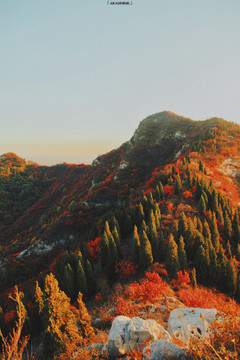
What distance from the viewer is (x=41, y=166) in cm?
15462

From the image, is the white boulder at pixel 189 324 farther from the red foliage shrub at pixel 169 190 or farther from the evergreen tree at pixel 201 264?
the red foliage shrub at pixel 169 190

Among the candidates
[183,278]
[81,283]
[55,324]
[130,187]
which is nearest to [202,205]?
[183,278]

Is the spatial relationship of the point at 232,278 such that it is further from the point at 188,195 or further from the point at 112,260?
the point at 188,195

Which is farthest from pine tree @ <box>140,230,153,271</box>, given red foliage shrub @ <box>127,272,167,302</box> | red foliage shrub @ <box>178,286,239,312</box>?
red foliage shrub @ <box>178,286,239,312</box>

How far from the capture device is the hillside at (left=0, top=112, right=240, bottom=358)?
78.0ft

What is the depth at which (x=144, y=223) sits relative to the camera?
28.6 m

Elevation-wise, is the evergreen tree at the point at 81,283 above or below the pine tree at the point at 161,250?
below

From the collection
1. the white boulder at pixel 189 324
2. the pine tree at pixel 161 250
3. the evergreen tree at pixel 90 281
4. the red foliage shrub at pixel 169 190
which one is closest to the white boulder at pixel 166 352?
the white boulder at pixel 189 324

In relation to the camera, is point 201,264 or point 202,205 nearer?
point 201,264

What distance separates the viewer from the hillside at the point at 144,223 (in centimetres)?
2378

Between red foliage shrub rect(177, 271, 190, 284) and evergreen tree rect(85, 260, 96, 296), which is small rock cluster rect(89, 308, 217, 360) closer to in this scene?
red foliage shrub rect(177, 271, 190, 284)

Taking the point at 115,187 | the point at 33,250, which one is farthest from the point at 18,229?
the point at 115,187

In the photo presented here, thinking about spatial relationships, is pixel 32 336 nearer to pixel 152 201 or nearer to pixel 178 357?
pixel 178 357

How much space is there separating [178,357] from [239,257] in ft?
79.2
